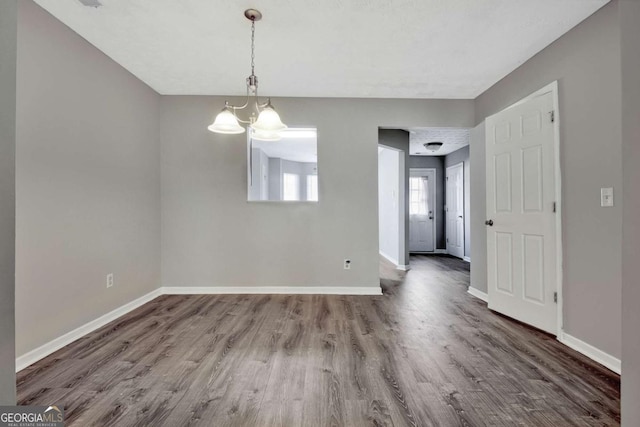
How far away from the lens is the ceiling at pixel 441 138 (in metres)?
5.07

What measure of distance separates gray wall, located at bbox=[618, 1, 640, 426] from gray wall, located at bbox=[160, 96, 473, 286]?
2.62 metres

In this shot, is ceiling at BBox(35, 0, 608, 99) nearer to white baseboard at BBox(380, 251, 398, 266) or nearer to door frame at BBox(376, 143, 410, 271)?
door frame at BBox(376, 143, 410, 271)

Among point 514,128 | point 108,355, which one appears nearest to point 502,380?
point 514,128

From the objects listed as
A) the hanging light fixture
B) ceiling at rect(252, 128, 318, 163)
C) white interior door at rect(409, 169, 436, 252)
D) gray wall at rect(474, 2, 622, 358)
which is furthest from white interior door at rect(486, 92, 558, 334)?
white interior door at rect(409, 169, 436, 252)

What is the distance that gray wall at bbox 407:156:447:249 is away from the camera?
7.14 metres

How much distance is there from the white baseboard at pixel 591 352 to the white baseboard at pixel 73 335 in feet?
13.2

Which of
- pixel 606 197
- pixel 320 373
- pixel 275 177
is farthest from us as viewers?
pixel 275 177

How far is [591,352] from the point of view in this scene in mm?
2010

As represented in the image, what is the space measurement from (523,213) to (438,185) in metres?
4.83

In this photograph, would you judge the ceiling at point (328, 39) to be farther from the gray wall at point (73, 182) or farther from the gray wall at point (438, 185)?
the gray wall at point (438, 185)

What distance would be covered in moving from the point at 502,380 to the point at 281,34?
3110 millimetres

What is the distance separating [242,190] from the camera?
3564mm

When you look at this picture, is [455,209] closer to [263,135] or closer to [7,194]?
[263,135]
